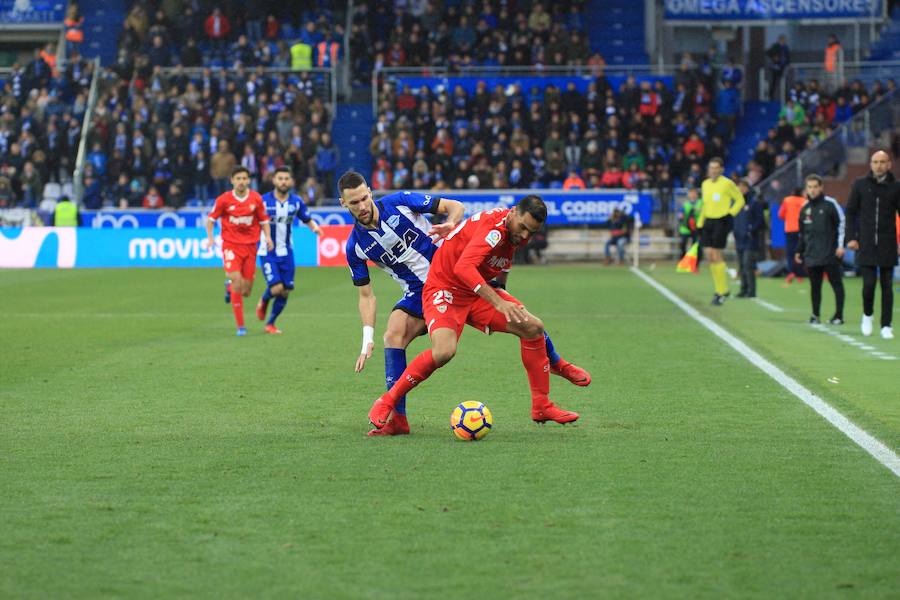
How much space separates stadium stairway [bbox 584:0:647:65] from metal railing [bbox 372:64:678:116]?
2519 millimetres

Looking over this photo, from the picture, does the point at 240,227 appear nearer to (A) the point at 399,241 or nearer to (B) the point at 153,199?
(A) the point at 399,241

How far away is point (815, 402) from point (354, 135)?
29589 millimetres

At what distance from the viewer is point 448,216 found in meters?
8.88

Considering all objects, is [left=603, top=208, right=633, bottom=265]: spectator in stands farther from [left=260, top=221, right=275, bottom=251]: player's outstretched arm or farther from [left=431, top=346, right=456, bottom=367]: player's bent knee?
[left=431, top=346, right=456, bottom=367]: player's bent knee

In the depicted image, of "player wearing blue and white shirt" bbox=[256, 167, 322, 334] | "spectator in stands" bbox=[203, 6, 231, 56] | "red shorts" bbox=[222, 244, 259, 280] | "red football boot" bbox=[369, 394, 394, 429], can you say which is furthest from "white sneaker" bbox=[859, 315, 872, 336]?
"spectator in stands" bbox=[203, 6, 231, 56]

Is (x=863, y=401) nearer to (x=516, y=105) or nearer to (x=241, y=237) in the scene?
(x=241, y=237)

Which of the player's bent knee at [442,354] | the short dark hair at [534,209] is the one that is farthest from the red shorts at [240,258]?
the short dark hair at [534,209]

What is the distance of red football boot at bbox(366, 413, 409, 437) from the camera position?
28.3ft

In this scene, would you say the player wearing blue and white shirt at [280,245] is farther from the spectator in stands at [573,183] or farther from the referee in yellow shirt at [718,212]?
the spectator in stands at [573,183]

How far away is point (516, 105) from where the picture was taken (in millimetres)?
36750

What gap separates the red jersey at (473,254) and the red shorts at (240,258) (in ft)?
26.7

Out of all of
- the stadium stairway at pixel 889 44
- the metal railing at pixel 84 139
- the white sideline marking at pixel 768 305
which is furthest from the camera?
the stadium stairway at pixel 889 44

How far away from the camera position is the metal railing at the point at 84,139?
118ft

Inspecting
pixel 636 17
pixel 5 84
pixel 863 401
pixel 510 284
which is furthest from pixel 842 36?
pixel 863 401
